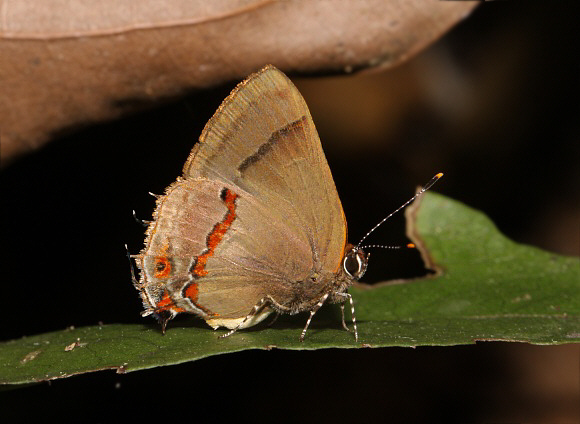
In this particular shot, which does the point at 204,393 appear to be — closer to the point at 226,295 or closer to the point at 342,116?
the point at 226,295

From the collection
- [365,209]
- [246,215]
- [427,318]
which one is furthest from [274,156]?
[365,209]

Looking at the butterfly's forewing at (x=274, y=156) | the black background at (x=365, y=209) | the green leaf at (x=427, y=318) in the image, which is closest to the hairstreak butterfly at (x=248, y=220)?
the butterfly's forewing at (x=274, y=156)

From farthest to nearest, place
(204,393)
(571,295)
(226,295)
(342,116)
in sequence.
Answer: (342,116), (204,393), (571,295), (226,295)

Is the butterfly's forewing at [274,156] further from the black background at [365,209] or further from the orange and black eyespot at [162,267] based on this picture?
the black background at [365,209]

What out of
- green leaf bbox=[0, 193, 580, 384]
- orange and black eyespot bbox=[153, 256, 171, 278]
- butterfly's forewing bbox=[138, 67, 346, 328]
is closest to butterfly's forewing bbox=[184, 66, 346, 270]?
butterfly's forewing bbox=[138, 67, 346, 328]

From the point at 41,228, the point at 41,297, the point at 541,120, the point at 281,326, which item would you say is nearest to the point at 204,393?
the point at 281,326

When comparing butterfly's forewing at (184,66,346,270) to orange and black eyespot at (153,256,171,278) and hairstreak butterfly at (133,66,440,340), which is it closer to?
hairstreak butterfly at (133,66,440,340)

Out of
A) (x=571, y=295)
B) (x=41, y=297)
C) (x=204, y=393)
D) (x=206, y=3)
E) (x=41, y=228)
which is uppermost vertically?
(x=206, y=3)
